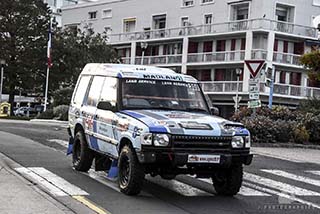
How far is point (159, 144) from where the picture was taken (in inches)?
348

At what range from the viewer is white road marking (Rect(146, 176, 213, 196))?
1014cm

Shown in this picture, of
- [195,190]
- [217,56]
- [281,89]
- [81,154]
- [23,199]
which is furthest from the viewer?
[217,56]

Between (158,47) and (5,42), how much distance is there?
54.5 feet

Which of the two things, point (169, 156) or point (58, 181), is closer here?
point (169, 156)

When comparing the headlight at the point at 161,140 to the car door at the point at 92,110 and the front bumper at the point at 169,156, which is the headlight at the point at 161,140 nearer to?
the front bumper at the point at 169,156

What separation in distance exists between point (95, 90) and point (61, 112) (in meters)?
28.7

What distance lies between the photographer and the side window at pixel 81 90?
40.4ft

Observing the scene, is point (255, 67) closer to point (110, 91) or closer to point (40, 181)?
point (110, 91)

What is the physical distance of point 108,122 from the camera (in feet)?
33.8

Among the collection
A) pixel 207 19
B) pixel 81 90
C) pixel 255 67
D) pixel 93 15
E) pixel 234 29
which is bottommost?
pixel 81 90

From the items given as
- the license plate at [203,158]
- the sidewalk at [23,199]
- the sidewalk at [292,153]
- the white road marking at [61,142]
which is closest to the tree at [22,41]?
A: the white road marking at [61,142]

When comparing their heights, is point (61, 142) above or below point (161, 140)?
below

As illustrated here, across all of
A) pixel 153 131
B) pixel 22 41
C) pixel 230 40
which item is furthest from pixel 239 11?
pixel 153 131

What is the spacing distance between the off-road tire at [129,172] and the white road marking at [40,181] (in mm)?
A: 978
